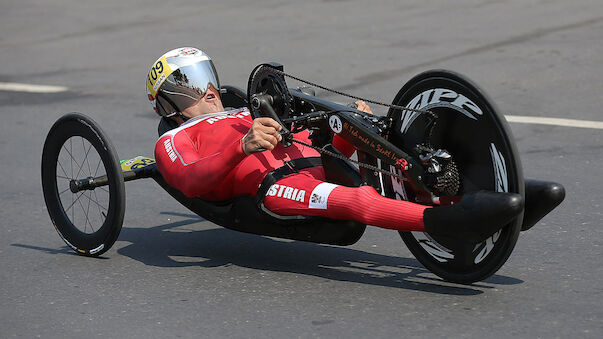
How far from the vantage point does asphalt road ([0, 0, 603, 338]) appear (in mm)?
4840

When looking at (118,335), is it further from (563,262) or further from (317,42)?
(317,42)

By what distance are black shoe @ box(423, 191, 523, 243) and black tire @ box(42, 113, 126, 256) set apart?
182 centimetres

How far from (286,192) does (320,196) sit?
0.22 metres

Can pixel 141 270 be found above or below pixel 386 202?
below

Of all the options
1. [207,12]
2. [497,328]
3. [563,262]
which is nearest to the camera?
[497,328]

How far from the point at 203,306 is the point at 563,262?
1855mm

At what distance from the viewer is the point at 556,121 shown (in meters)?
8.73

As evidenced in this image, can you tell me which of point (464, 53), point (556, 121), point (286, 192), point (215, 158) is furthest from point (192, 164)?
point (464, 53)

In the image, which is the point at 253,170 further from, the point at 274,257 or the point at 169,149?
the point at 274,257

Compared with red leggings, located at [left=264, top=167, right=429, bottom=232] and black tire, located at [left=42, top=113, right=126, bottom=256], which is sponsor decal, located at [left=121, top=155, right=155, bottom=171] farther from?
red leggings, located at [left=264, top=167, right=429, bottom=232]

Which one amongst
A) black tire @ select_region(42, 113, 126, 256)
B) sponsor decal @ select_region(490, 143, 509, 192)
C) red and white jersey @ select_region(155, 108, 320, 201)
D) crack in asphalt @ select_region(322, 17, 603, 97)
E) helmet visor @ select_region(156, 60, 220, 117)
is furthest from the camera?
crack in asphalt @ select_region(322, 17, 603, 97)

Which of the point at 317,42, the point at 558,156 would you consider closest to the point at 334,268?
the point at 558,156

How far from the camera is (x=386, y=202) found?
Result: 4.83m

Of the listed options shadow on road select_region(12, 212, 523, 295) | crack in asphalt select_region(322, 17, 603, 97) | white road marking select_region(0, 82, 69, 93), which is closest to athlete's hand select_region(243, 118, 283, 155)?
shadow on road select_region(12, 212, 523, 295)
